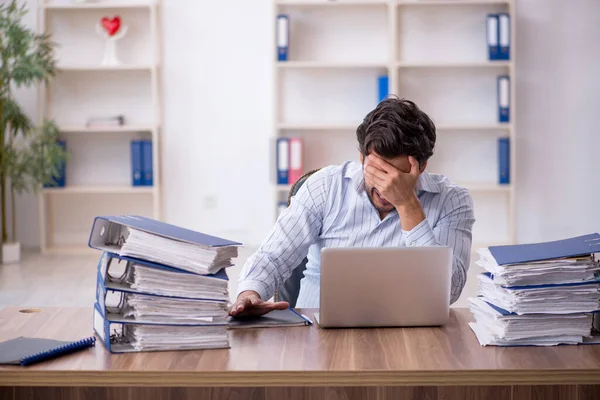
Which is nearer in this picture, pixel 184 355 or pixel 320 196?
pixel 184 355

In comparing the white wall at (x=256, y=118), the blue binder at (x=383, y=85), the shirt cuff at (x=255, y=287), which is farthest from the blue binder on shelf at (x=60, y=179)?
the shirt cuff at (x=255, y=287)

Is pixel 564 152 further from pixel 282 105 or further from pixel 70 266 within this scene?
pixel 70 266

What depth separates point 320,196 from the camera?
2.50 m

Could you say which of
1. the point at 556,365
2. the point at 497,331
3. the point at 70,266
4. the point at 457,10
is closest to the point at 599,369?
the point at 556,365

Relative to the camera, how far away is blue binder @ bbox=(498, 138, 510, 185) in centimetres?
601

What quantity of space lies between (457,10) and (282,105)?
1.42m

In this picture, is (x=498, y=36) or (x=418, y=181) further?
(x=498, y=36)

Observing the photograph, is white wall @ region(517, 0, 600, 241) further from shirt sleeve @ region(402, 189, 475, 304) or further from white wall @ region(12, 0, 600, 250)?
shirt sleeve @ region(402, 189, 475, 304)

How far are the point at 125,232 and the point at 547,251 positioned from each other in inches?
35.5

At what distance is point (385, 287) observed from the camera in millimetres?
1872

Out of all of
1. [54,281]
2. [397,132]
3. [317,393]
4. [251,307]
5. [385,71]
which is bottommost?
[54,281]

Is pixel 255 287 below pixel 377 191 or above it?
below

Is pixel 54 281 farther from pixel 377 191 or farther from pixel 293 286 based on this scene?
pixel 377 191

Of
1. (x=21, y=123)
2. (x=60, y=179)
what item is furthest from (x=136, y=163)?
(x=21, y=123)
